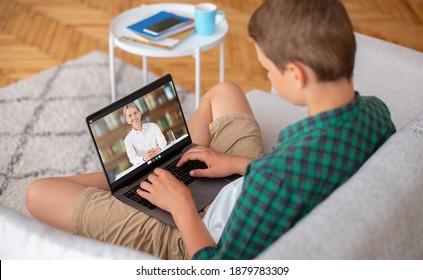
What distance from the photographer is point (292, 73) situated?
1.22m

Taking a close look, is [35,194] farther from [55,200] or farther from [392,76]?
[392,76]

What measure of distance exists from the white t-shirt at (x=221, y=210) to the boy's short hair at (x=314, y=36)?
0.40 metres

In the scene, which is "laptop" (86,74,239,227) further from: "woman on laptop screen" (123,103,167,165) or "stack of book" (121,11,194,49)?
"stack of book" (121,11,194,49)

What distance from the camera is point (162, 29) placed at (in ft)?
8.55

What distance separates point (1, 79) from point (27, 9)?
87 centimetres

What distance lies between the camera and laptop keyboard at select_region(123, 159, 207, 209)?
5.37 ft

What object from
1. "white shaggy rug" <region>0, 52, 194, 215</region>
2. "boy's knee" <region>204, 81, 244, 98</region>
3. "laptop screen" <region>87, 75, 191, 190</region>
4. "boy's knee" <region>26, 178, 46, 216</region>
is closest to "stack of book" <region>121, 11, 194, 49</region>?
"white shaggy rug" <region>0, 52, 194, 215</region>

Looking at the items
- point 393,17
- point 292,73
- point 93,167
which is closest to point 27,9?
point 93,167

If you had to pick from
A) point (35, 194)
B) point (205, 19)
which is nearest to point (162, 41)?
point (205, 19)

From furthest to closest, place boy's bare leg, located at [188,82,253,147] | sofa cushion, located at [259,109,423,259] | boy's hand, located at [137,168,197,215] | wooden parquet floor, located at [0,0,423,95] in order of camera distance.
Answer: wooden parquet floor, located at [0,0,423,95], boy's bare leg, located at [188,82,253,147], boy's hand, located at [137,168,197,215], sofa cushion, located at [259,109,423,259]

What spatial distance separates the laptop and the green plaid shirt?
345mm

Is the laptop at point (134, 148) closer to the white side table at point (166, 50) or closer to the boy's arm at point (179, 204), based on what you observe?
the boy's arm at point (179, 204)

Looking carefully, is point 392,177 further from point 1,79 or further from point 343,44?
point 1,79

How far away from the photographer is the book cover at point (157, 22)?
2572mm
